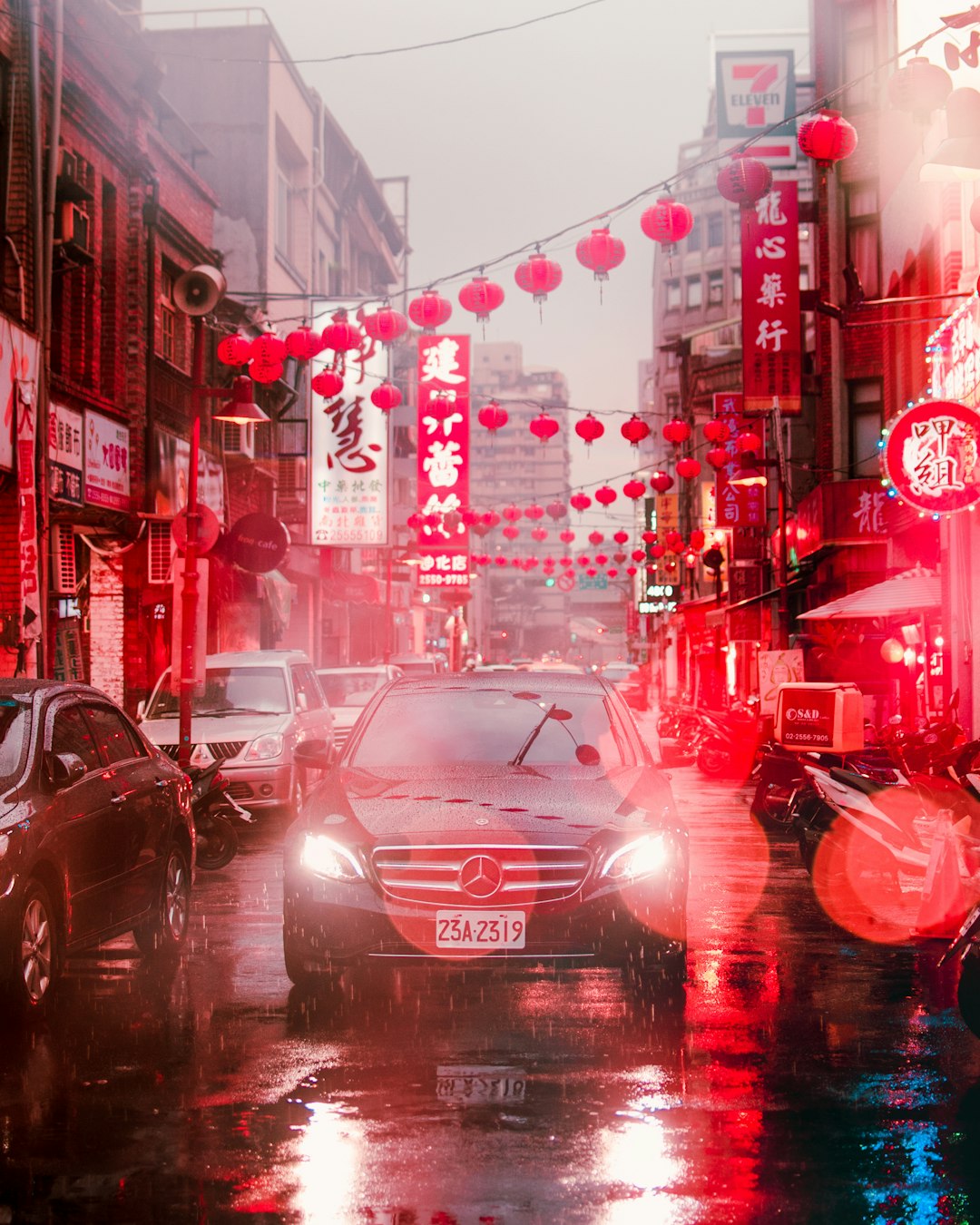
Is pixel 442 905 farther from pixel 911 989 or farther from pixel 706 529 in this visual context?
pixel 706 529

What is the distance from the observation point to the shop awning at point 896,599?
70.5 ft

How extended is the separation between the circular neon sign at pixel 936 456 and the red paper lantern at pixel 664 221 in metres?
3.42

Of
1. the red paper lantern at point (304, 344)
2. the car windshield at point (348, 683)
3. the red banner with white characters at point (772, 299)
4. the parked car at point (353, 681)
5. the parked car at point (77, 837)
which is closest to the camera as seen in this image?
the parked car at point (77, 837)

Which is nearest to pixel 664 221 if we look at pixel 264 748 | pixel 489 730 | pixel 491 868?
pixel 264 748

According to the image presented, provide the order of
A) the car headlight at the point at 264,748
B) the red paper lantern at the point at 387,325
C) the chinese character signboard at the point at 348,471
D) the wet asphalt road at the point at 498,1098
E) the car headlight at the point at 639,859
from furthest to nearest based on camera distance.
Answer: the chinese character signboard at the point at 348,471 → the red paper lantern at the point at 387,325 → the car headlight at the point at 264,748 → the car headlight at the point at 639,859 → the wet asphalt road at the point at 498,1098

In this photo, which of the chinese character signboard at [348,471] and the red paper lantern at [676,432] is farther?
the chinese character signboard at [348,471]

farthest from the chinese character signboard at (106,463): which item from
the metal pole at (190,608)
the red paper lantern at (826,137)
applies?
the red paper lantern at (826,137)

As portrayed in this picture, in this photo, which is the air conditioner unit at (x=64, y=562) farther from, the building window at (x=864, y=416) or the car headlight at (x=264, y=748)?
the building window at (x=864, y=416)

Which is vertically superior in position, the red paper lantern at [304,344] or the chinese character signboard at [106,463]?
the red paper lantern at [304,344]

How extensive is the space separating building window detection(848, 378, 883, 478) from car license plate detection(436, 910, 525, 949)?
91.2 feet

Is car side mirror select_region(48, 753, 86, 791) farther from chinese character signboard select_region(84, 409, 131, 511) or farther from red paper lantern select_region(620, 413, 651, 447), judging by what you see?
red paper lantern select_region(620, 413, 651, 447)

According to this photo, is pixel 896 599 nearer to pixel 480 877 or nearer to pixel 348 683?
pixel 348 683

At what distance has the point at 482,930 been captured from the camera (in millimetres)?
6672

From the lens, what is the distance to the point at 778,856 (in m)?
14.1
